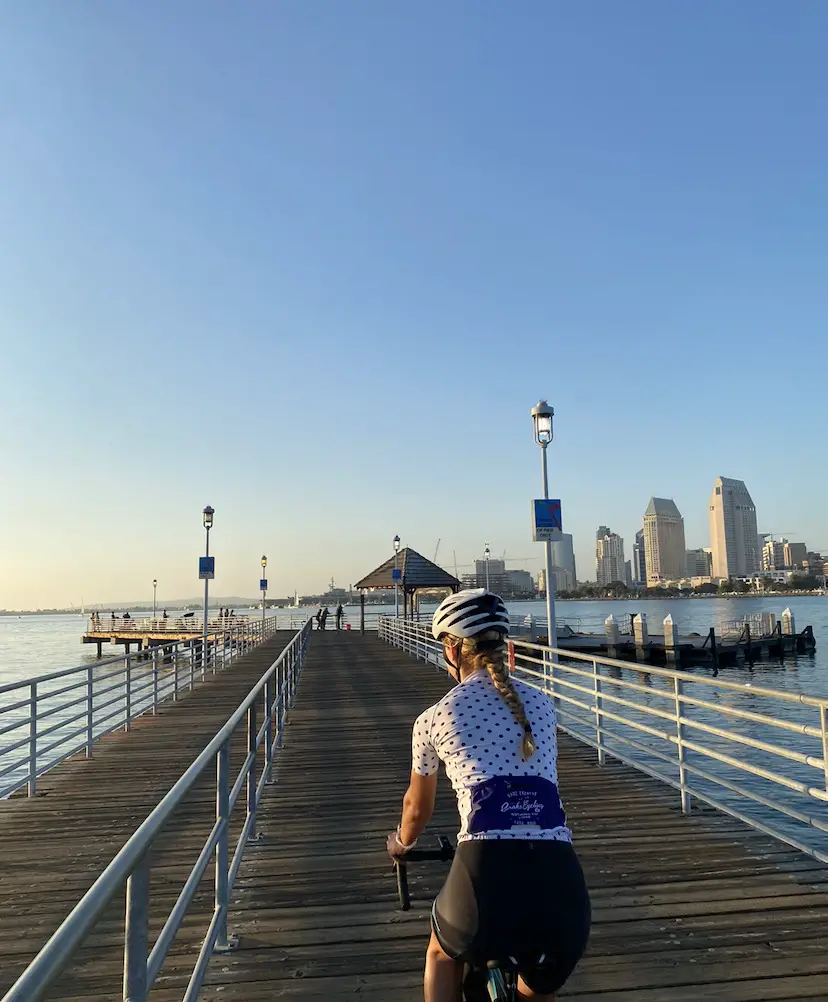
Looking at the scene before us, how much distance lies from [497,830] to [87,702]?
9406 mm

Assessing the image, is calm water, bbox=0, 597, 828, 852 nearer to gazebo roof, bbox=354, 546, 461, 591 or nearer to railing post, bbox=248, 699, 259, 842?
railing post, bbox=248, 699, 259, 842

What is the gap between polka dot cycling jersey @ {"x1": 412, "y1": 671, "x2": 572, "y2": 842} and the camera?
2.03m

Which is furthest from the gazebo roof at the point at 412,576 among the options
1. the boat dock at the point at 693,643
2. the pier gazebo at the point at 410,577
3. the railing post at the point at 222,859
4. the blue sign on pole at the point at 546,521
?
the railing post at the point at 222,859

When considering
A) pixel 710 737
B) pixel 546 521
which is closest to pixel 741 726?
pixel 710 737

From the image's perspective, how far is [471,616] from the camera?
2.43 m

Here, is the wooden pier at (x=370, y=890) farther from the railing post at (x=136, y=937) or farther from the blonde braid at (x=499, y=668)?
the blonde braid at (x=499, y=668)

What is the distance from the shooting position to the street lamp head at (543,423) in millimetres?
11883

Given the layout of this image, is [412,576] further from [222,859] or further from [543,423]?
[222,859]

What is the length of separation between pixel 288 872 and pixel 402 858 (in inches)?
121

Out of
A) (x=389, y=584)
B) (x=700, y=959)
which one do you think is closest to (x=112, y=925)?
(x=700, y=959)

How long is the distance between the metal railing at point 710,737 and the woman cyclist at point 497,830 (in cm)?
261

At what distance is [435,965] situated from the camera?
81.3 inches

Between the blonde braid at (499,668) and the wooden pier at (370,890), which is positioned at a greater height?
the blonde braid at (499,668)

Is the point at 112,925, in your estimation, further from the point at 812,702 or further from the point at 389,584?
the point at 389,584
